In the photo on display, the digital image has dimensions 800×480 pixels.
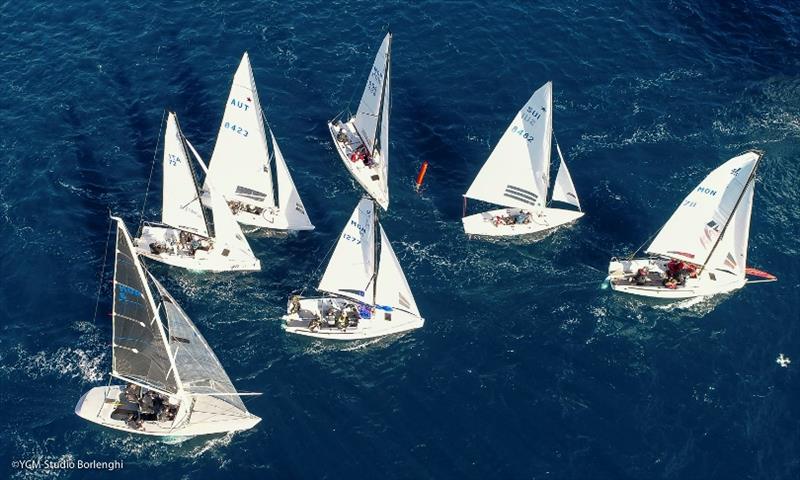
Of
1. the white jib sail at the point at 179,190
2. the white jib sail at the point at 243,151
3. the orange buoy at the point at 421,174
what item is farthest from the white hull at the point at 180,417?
the orange buoy at the point at 421,174

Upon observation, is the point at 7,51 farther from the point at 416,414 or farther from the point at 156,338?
the point at 416,414

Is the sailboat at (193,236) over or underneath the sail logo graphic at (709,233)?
underneath

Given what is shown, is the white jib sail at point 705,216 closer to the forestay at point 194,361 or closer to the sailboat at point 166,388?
the forestay at point 194,361

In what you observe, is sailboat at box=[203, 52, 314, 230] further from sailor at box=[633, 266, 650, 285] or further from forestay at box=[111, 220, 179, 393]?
sailor at box=[633, 266, 650, 285]

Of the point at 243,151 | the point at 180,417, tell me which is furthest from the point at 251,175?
the point at 180,417

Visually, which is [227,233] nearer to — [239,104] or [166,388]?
[239,104]

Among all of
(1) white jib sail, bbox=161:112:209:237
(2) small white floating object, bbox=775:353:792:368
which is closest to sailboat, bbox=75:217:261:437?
(1) white jib sail, bbox=161:112:209:237
